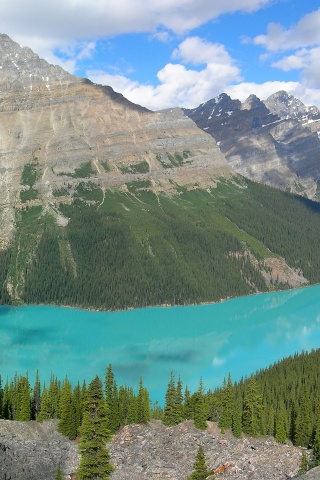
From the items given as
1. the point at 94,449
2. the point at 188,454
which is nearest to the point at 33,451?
the point at 188,454

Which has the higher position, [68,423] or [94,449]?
[94,449]

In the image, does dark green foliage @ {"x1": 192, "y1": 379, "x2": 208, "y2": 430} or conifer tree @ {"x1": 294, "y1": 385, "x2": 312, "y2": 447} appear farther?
dark green foliage @ {"x1": 192, "y1": 379, "x2": 208, "y2": 430}

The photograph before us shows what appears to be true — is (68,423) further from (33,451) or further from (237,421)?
(237,421)

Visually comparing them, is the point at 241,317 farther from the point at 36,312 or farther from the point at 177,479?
the point at 177,479

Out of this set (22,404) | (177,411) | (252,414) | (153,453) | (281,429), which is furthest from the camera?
(22,404)

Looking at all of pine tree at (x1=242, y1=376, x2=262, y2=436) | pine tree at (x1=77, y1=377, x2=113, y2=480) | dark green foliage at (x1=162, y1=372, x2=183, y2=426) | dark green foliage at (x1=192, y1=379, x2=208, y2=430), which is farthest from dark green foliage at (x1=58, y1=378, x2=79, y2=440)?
pine tree at (x1=77, y1=377, x2=113, y2=480)

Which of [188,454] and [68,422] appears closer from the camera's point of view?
[188,454]

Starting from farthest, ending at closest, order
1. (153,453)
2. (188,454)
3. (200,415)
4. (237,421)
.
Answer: (200,415) < (237,421) < (153,453) < (188,454)

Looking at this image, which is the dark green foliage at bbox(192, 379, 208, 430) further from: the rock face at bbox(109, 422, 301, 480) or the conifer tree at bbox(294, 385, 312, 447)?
the conifer tree at bbox(294, 385, 312, 447)

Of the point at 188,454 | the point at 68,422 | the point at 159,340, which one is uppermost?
the point at 159,340
